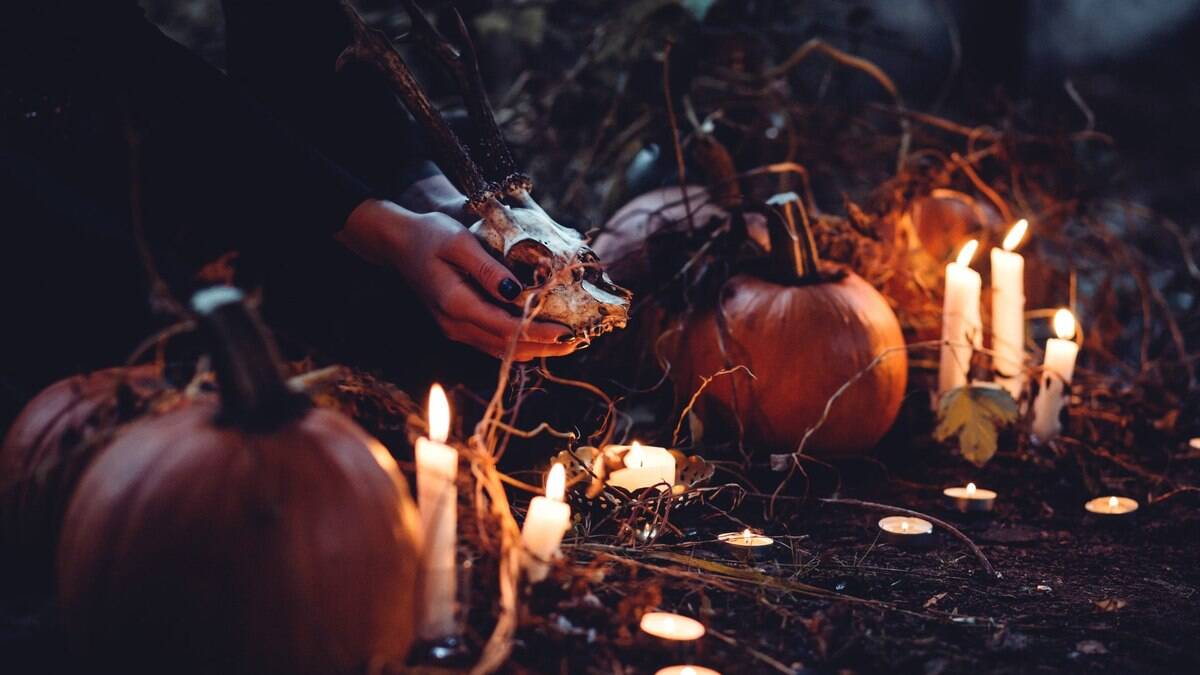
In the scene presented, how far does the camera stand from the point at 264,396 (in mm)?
847

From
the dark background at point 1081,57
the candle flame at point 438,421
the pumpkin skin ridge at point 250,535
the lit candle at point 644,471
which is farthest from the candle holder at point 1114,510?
the dark background at point 1081,57

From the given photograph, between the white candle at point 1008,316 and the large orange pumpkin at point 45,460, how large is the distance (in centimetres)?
157

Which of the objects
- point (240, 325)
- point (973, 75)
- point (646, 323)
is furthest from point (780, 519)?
point (973, 75)

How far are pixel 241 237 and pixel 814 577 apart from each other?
94cm

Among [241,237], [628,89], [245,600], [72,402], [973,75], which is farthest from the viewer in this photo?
[973,75]

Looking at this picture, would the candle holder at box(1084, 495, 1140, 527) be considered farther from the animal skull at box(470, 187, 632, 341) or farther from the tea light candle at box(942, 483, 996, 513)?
the animal skull at box(470, 187, 632, 341)

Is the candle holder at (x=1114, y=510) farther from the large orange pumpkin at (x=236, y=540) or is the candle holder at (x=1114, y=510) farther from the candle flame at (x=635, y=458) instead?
the large orange pumpkin at (x=236, y=540)

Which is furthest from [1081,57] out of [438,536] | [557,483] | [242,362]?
[242,362]

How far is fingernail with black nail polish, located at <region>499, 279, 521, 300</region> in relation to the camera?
1.32 meters

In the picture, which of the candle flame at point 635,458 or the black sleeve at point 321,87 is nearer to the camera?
the candle flame at point 635,458

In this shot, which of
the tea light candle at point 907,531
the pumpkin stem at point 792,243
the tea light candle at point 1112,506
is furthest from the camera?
the pumpkin stem at point 792,243

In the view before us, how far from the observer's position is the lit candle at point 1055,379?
6.14 feet

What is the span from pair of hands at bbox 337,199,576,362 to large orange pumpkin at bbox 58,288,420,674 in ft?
1.65

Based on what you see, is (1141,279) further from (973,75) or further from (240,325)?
(240,325)
